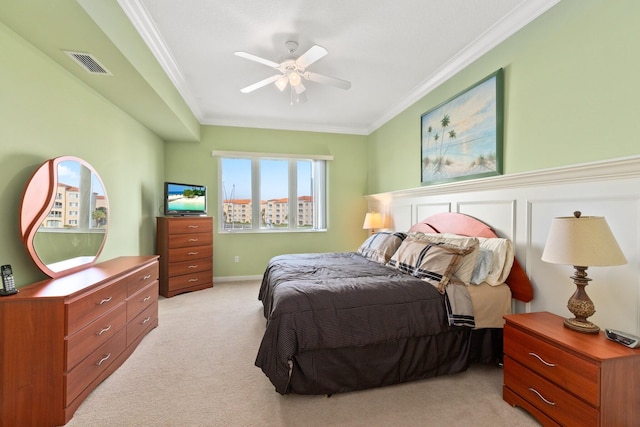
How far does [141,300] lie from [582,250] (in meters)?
3.26

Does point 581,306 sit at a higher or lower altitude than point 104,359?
higher

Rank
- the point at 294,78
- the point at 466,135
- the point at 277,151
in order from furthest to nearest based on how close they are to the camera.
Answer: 1. the point at 277,151
2. the point at 466,135
3. the point at 294,78

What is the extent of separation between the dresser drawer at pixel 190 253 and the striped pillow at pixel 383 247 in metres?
Answer: 2.40

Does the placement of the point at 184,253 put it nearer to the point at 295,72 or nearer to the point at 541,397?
the point at 295,72

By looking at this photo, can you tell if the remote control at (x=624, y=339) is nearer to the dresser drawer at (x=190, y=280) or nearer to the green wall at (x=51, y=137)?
the green wall at (x=51, y=137)

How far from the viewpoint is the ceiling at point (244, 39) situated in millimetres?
1862

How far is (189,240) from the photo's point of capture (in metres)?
4.17

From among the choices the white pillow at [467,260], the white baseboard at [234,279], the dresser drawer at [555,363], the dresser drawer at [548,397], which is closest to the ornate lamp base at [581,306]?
the dresser drawer at [555,363]

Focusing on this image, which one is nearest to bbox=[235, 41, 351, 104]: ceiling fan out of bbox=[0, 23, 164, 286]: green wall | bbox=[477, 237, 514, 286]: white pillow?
bbox=[0, 23, 164, 286]: green wall

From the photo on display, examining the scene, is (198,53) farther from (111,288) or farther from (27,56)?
(111,288)

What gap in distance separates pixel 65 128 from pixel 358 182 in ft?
13.4

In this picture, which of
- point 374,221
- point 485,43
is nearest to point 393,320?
point 485,43

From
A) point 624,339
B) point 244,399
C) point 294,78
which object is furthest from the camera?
point 294,78

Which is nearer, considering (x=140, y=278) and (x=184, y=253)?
(x=140, y=278)
